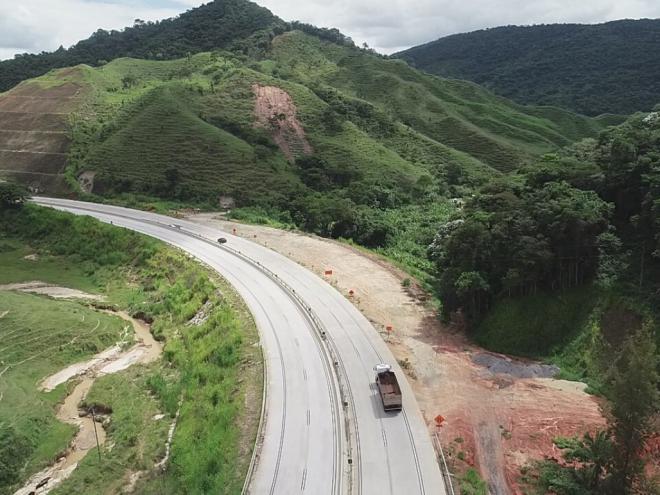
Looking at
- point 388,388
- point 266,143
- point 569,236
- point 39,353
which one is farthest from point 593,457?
point 266,143

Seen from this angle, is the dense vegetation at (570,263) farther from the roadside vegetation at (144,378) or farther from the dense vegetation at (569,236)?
the roadside vegetation at (144,378)

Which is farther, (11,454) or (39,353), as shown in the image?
(39,353)

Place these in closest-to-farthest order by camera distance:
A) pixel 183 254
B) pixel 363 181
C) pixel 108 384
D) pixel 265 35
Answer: pixel 108 384 < pixel 183 254 < pixel 363 181 < pixel 265 35

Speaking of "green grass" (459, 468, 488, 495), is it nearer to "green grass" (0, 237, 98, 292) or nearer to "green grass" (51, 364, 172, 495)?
"green grass" (51, 364, 172, 495)

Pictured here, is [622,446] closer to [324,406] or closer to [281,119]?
[324,406]

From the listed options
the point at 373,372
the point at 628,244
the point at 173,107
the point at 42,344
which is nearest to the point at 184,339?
the point at 42,344

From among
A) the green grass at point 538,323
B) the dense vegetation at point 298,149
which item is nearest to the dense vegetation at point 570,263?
the green grass at point 538,323

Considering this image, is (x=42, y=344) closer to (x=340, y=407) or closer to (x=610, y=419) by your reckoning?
(x=340, y=407)

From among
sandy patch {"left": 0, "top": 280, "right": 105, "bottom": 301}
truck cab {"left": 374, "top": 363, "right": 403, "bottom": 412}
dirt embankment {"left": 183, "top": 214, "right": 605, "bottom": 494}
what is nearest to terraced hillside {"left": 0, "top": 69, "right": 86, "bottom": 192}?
sandy patch {"left": 0, "top": 280, "right": 105, "bottom": 301}
